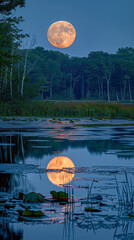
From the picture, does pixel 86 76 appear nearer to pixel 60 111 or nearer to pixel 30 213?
pixel 60 111

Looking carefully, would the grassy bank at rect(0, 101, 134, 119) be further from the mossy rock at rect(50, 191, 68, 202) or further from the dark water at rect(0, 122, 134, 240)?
the mossy rock at rect(50, 191, 68, 202)

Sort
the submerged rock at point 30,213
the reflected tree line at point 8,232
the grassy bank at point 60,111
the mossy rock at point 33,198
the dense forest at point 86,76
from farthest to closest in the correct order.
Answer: the dense forest at point 86,76 < the grassy bank at point 60,111 < the mossy rock at point 33,198 < the submerged rock at point 30,213 < the reflected tree line at point 8,232

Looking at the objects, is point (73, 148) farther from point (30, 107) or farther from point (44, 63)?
point (44, 63)

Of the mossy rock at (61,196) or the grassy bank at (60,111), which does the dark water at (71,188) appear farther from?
the grassy bank at (60,111)

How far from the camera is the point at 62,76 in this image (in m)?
146

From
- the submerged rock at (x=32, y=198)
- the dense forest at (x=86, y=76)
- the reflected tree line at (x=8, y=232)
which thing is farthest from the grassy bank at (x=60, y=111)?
the dense forest at (x=86, y=76)

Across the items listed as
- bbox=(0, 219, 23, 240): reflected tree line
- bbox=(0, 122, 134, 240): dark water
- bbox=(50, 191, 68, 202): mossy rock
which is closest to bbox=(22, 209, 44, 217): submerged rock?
bbox=(0, 122, 134, 240): dark water

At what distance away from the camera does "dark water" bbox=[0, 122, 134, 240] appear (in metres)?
5.35

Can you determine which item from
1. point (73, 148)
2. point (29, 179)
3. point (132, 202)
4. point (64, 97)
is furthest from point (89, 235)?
point (64, 97)

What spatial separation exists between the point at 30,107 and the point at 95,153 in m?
28.5

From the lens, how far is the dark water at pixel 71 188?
5.35m

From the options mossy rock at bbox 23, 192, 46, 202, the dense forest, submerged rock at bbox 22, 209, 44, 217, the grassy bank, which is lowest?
submerged rock at bbox 22, 209, 44, 217

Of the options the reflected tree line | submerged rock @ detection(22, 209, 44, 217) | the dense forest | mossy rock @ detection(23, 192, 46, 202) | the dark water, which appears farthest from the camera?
the dense forest

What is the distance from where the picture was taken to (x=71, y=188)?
25.4 feet
